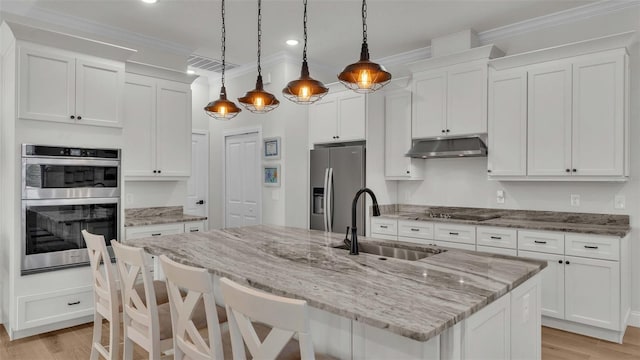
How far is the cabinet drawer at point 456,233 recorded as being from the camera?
377 cm

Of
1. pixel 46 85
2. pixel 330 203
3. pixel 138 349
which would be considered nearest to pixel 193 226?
pixel 138 349

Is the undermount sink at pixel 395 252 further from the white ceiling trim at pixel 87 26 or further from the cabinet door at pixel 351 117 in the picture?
the white ceiling trim at pixel 87 26

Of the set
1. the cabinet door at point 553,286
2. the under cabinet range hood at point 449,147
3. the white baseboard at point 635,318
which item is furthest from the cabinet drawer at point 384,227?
the white baseboard at point 635,318

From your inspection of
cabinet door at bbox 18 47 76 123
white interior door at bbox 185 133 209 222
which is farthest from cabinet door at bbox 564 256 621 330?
white interior door at bbox 185 133 209 222

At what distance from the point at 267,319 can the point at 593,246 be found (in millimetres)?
3050

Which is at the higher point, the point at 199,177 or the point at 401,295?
the point at 199,177

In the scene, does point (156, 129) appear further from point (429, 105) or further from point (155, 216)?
point (429, 105)

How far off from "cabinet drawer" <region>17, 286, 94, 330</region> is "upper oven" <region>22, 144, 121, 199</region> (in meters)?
0.81

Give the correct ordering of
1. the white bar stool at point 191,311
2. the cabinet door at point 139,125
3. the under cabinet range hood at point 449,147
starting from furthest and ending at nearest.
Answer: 1. the cabinet door at point 139,125
2. the under cabinet range hood at point 449,147
3. the white bar stool at point 191,311

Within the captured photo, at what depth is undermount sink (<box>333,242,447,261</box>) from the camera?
233cm

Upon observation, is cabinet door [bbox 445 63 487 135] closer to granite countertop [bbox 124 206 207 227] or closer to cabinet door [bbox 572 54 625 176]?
cabinet door [bbox 572 54 625 176]

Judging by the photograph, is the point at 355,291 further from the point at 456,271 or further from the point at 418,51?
the point at 418,51

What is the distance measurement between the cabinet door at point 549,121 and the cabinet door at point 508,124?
0.07 metres

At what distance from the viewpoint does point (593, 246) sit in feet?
10.3
